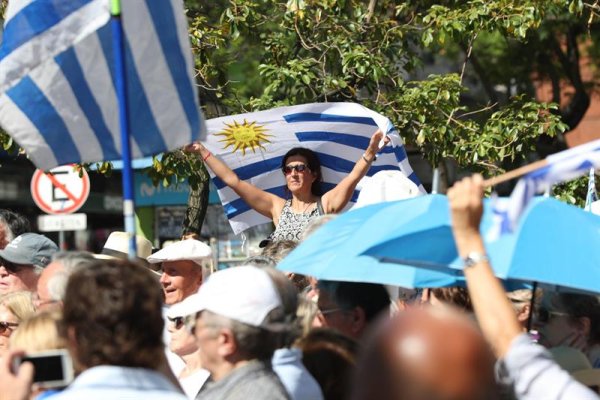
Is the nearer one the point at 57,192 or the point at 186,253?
the point at 186,253

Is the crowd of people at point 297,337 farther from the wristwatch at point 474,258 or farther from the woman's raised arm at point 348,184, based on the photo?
the woman's raised arm at point 348,184

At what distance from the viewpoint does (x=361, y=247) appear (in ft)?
13.7

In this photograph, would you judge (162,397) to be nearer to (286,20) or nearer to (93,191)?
(286,20)

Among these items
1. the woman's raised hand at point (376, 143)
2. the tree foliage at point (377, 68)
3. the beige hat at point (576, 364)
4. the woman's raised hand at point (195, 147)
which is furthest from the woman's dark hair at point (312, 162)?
the beige hat at point (576, 364)

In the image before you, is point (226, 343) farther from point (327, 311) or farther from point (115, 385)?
point (327, 311)

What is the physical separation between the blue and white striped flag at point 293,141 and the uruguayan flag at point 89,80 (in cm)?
292

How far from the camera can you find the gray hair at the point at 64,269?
4.36 m

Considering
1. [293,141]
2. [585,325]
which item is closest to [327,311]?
[585,325]

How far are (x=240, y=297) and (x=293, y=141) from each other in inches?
183

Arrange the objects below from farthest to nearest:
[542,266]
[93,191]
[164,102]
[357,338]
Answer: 1. [93,191]
2. [164,102]
3. [357,338]
4. [542,266]

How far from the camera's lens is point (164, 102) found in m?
4.91

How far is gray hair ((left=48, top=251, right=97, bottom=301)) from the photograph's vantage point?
4.36 m

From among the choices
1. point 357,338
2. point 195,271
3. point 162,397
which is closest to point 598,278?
point 357,338

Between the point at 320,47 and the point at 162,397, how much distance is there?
7.55 m
